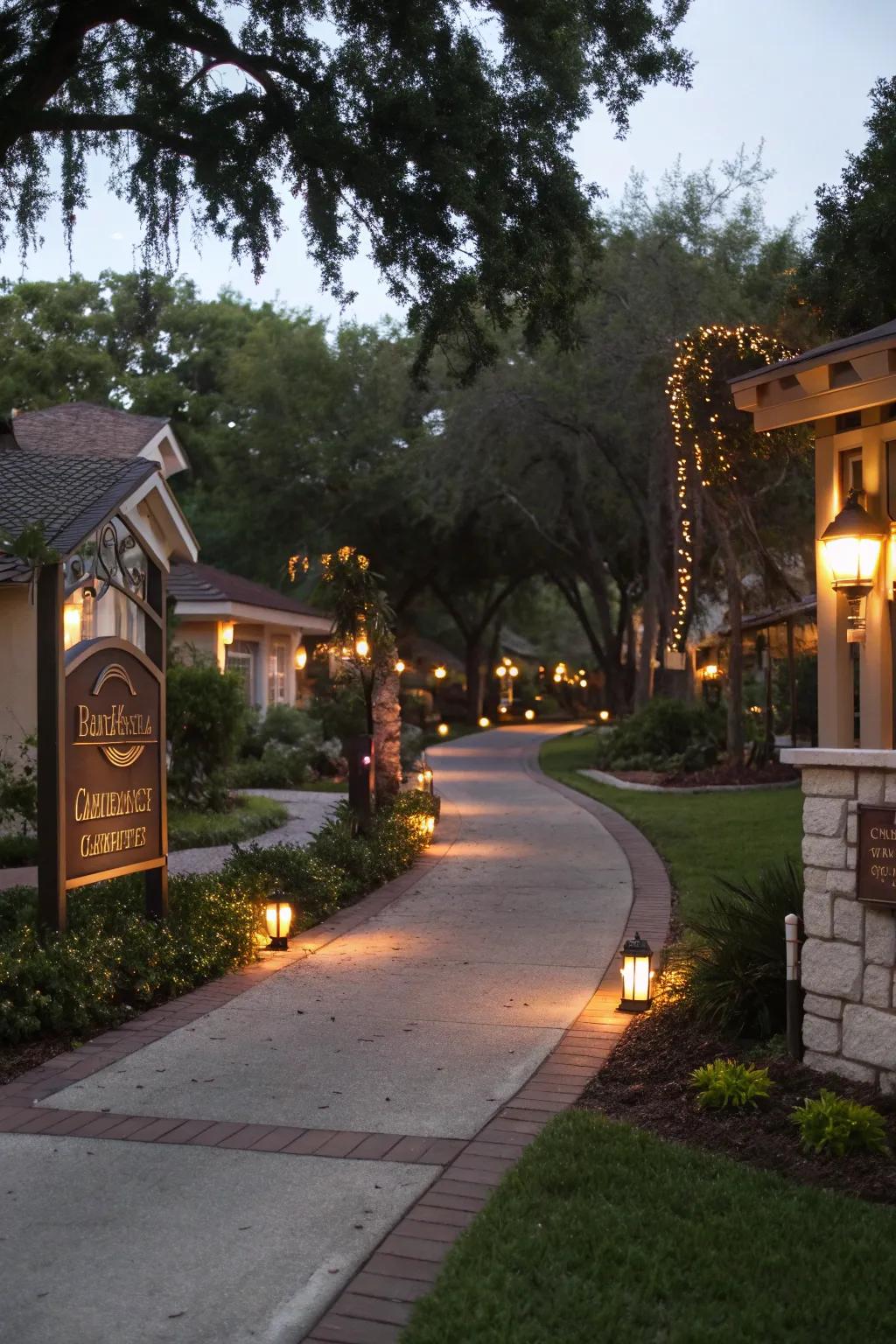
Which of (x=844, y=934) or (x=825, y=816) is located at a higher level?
(x=825, y=816)

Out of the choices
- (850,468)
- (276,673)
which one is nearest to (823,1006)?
(850,468)

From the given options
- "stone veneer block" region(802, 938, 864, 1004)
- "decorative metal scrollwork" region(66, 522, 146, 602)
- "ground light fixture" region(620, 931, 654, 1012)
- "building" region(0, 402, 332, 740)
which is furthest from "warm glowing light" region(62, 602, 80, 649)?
"stone veneer block" region(802, 938, 864, 1004)

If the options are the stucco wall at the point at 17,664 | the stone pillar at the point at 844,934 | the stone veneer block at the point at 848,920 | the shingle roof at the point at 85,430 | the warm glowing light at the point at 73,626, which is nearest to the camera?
the stone pillar at the point at 844,934

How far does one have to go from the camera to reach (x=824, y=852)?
6.09 m

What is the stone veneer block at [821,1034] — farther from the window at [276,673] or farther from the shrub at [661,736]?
the window at [276,673]

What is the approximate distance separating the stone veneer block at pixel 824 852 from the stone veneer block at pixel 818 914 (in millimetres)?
139

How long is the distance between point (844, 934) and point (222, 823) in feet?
36.6

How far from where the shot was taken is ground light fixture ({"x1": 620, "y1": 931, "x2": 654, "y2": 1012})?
754 cm

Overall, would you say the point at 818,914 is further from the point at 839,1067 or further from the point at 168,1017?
the point at 168,1017

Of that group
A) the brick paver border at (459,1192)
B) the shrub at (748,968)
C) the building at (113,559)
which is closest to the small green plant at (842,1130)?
the brick paver border at (459,1192)

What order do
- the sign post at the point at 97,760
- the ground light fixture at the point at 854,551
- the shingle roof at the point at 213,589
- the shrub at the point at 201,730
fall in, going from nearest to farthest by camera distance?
the ground light fixture at the point at 854,551
the sign post at the point at 97,760
the shrub at the point at 201,730
the shingle roof at the point at 213,589

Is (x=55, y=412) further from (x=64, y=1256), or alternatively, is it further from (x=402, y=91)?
(x=64, y=1256)

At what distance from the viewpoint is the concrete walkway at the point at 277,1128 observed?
4105mm

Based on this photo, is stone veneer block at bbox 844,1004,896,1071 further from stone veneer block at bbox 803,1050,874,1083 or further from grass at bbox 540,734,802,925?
grass at bbox 540,734,802,925
